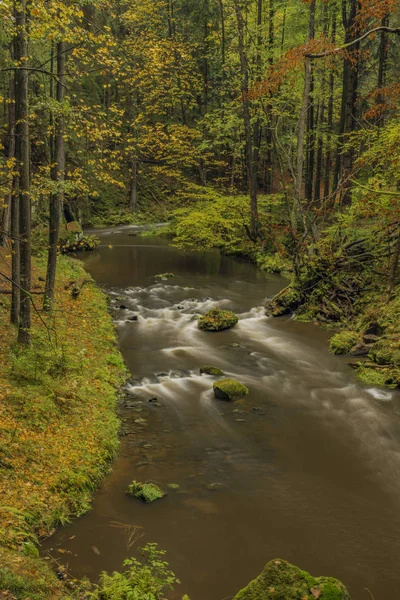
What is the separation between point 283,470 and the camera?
761 centimetres

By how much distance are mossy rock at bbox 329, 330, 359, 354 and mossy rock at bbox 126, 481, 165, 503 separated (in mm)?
7166

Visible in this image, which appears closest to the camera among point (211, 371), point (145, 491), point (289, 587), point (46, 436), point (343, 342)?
point (289, 587)

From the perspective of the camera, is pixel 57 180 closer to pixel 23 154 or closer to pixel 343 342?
pixel 23 154

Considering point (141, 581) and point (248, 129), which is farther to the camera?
point (248, 129)

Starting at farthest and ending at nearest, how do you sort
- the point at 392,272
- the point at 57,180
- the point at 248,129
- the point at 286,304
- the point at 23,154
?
the point at 248,129
the point at 286,304
the point at 392,272
the point at 57,180
the point at 23,154

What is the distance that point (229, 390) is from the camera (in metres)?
10.0

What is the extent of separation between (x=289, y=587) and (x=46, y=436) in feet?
14.7

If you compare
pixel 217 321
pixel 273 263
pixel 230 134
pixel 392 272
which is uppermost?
pixel 230 134

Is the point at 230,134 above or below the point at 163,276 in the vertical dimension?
above

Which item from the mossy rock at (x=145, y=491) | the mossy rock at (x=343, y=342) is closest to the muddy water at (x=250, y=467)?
the mossy rock at (x=145, y=491)

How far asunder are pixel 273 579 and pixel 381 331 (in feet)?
29.7

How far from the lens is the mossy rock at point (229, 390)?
9.99m

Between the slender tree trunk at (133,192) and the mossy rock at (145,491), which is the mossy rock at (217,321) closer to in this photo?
Answer: the mossy rock at (145,491)

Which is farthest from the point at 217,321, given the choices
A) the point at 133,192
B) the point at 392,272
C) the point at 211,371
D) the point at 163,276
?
the point at 133,192
